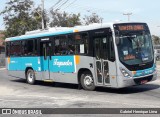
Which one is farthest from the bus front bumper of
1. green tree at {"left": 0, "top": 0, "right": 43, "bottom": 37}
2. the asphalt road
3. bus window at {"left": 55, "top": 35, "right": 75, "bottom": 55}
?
green tree at {"left": 0, "top": 0, "right": 43, "bottom": 37}

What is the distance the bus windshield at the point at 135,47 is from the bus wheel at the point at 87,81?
2.09m

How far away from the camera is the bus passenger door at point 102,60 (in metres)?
14.7

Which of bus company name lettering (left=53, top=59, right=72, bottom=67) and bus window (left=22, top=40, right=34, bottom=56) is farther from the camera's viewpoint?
bus window (left=22, top=40, right=34, bottom=56)

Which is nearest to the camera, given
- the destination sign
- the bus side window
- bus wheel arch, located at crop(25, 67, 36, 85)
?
the bus side window

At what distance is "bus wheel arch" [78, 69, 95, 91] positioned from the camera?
52.0 ft

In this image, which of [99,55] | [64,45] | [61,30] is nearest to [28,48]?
[61,30]

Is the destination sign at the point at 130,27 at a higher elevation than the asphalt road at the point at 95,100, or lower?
higher

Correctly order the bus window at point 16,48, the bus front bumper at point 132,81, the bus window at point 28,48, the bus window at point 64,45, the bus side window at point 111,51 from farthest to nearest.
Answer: the bus window at point 16,48 < the bus window at point 28,48 < the bus window at point 64,45 < the bus side window at point 111,51 < the bus front bumper at point 132,81

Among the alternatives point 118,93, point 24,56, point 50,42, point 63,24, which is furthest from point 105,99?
point 63,24

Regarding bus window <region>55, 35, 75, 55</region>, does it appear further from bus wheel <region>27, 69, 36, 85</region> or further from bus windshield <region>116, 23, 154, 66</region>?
bus wheel <region>27, 69, 36, 85</region>

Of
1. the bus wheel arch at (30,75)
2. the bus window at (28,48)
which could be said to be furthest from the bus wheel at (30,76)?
the bus window at (28,48)

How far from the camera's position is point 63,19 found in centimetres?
6116

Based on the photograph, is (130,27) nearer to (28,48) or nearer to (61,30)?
(61,30)

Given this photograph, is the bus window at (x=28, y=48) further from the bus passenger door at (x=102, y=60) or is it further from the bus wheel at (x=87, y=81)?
the bus passenger door at (x=102, y=60)
